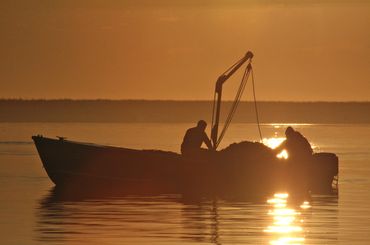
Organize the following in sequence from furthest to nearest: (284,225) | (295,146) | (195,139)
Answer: (295,146) → (195,139) → (284,225)

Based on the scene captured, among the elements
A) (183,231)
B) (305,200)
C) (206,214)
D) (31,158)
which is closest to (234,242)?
(183,231)

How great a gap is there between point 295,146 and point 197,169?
125 inches

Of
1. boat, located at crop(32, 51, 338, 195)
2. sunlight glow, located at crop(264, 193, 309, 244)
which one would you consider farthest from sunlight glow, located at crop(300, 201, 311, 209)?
boat, located at crop(32, 51, 338, 195)

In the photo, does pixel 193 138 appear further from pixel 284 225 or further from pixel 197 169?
pixel 284 225

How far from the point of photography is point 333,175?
42562 mm

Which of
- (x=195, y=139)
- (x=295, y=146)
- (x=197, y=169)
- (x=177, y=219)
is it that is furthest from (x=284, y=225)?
(x=295, y=146)

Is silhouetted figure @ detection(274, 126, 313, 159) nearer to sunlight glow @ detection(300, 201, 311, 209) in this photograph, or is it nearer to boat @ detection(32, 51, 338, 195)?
boat @ detection(32, 51, 338, 195)

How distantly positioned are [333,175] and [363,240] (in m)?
14.9

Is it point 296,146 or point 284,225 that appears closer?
point 284,225

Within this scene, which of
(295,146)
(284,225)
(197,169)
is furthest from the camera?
(295,146)

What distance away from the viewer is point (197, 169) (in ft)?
137

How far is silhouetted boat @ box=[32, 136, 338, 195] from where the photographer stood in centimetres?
4162

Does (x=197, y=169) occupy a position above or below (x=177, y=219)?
above

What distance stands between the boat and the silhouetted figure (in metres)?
0.19
